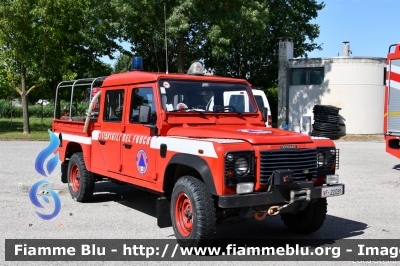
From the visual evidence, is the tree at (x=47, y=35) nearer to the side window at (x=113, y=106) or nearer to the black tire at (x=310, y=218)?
the side window at (x=113, y=106)

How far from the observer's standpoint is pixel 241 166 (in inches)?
210

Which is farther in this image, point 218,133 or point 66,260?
point 218,133

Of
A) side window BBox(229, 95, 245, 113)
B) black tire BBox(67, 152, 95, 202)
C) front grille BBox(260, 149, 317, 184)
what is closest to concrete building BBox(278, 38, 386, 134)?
black tire BBox(67, 152, 95, 202)

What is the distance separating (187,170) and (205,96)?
134 centimetres

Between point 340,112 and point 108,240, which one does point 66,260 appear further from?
point 340,112

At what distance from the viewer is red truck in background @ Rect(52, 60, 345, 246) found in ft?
17.5

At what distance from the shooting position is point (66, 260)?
5469 mm

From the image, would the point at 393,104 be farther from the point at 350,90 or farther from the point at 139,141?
the point at 350,90

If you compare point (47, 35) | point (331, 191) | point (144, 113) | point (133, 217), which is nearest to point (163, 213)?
point (144, 113)

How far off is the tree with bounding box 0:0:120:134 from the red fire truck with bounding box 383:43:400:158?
52.6 ft

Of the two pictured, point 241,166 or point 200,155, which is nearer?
point 241,166

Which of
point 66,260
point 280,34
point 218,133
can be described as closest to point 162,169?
point 218,133

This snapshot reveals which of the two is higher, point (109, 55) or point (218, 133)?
point (109, 55)

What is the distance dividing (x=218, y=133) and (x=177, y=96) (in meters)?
1.09
